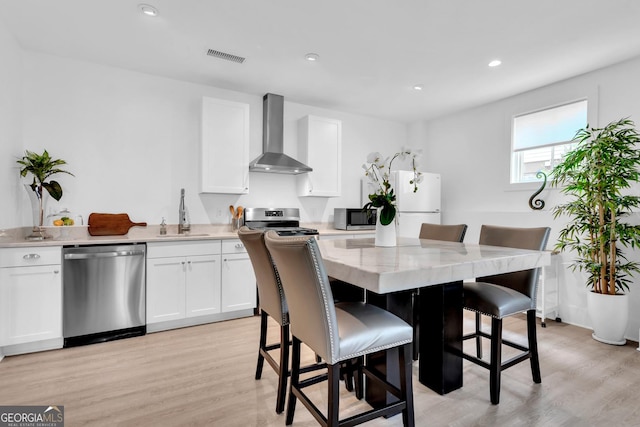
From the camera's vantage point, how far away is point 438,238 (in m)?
2.80

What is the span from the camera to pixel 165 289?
3.14m

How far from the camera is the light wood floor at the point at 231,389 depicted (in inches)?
71.6

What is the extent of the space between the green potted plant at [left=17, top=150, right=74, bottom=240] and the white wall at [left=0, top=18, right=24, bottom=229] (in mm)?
88

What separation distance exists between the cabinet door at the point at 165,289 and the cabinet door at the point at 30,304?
0.67 metres

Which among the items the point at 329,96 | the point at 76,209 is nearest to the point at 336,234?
the point at 329,96

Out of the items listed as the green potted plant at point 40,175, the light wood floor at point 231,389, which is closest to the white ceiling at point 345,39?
the green potted plant at point 40,175

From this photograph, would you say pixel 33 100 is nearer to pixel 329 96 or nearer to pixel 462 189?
pixel 329 96

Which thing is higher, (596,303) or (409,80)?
(409,80)

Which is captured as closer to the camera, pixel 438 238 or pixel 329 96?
pixel 438 238

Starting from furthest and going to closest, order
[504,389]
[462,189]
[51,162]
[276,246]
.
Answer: [462,189]
[51,162]
[504,389]
[276,246]

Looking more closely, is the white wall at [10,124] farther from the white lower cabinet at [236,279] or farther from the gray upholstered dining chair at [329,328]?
the gray upholstered dining chair at [329,328]

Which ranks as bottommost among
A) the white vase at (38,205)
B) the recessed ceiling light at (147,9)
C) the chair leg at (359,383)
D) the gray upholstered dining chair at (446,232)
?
the chair leg at (359,383)

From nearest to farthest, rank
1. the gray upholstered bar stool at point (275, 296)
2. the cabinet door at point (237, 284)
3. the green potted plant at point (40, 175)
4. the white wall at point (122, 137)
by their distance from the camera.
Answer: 1. the gray upholstered bar stool at point (275, 296)
2. the green potted plant at point (40, 175)
3. the white wall at point (122, 137)
4. the cabinet door at point (237, 284)

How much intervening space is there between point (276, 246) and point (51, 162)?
114 inches
